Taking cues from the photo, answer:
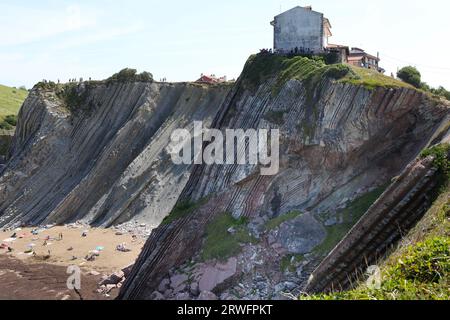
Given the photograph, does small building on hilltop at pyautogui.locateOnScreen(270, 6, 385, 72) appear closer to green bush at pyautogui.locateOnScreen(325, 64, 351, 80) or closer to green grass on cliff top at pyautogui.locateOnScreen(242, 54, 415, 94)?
Result: green grass on cliff top at pyautogui.locateOnScreen(242, 54, 415, 94)

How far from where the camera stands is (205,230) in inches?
1088

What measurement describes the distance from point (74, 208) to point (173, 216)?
731 inches

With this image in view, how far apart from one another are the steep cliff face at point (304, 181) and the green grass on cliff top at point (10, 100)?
6118 cm

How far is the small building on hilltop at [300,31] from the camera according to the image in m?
36.3

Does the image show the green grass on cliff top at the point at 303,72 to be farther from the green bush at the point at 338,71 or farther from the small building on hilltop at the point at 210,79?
the small building on hilltop at the point at 210,79

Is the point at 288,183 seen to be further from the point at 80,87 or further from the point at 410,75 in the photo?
the point at 80,87

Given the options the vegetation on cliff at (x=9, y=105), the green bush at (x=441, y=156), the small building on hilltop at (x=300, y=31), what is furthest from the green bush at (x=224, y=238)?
the vegetation on cliff at (x=9, y=105)

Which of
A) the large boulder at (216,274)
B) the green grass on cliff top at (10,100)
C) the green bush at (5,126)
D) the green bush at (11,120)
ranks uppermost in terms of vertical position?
the green grass on cliff top at (10,100)

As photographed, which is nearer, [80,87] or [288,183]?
[288,183]

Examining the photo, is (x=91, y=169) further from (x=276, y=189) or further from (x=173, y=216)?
(x=276, y=189)

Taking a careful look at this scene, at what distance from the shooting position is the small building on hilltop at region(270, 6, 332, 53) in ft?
119

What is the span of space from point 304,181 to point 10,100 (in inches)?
3146

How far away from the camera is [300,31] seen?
121ft

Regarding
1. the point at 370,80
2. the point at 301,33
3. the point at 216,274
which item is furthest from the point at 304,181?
the point at 301,33
